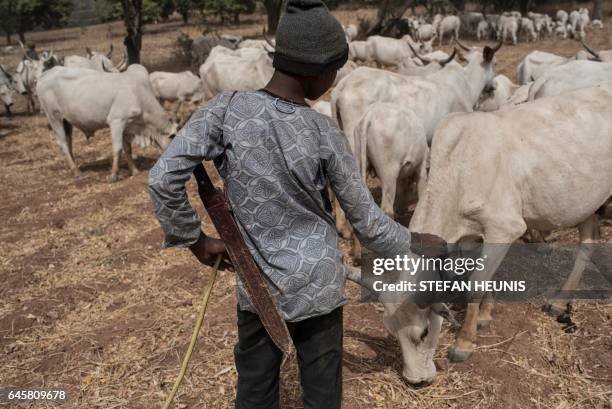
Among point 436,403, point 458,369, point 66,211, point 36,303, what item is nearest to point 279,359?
point 436,403

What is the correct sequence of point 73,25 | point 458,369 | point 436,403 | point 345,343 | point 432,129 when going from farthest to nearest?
point 73,25, point 432,129, point 345,343, point 458,369, point 436,403

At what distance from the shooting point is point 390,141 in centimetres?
510

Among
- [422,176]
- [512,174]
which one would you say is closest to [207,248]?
[512,174]

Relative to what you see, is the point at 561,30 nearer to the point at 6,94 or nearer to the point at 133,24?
the point at 133,24

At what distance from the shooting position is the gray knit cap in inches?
69.2

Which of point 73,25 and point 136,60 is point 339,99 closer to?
point 136,60

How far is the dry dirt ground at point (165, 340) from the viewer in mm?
3348

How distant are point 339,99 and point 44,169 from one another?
6476 millimetres

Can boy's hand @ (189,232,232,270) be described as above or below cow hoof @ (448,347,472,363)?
above

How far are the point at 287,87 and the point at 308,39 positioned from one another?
191 mm

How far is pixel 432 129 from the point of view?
6.20m

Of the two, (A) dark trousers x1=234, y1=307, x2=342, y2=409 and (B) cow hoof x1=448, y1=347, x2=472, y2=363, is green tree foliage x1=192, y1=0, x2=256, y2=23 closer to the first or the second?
(B) cow hoof x1=448, y1=347, x2=472, y2=363

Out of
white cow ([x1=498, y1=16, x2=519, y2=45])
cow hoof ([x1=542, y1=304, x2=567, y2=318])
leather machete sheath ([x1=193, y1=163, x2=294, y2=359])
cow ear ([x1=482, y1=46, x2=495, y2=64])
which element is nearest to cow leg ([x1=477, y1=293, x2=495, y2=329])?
cow hoof ([x1=542, y1=304, x2=567, y2=318])

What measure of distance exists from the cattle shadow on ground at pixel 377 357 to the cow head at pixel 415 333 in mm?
309
